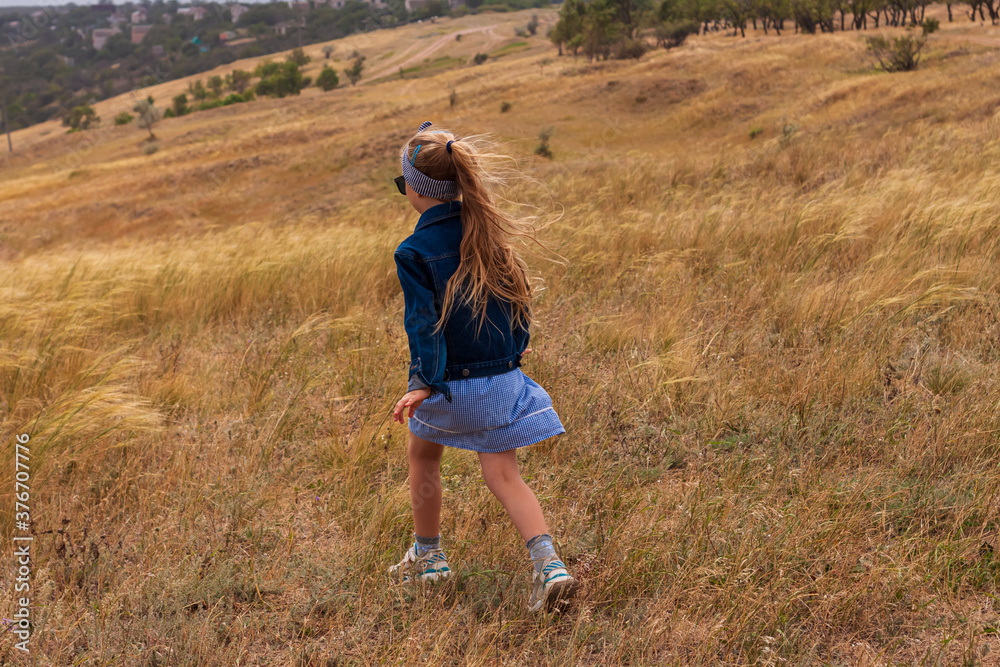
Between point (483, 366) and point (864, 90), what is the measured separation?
18627mm

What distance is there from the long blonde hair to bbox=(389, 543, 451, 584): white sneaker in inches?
30.5

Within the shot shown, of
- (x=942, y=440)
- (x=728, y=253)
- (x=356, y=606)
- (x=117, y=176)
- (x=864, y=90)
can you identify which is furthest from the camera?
(x=117, y=176)

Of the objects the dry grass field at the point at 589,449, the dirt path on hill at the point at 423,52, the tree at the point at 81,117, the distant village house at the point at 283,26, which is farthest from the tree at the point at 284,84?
the distant village house at the point at 283,26

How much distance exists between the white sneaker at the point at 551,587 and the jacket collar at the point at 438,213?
1.10 meters

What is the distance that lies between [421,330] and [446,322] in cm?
10

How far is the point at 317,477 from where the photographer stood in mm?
Result: 2809

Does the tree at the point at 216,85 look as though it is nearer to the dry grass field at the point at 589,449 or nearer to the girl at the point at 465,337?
the dry grass field at the point at 589,449

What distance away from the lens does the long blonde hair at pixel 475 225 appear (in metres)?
2.03

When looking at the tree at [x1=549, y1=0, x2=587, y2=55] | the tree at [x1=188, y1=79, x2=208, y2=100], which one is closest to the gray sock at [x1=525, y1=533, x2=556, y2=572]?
the tree at [x1=549, y1=0, x2=587, y2=55]

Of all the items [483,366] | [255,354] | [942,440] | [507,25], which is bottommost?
[942,440]

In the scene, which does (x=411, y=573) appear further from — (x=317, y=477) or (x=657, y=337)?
(x=657, y=337)

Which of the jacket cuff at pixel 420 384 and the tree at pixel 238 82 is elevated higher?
the tree at pixel 238 82

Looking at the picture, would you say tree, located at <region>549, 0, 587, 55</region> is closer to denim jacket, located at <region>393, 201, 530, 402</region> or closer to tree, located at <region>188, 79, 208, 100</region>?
tree, located at <region>188, 79, 208, 100</region>

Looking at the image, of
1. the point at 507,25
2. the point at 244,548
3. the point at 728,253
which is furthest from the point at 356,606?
the point at 507,25
